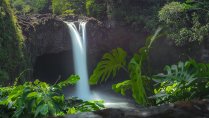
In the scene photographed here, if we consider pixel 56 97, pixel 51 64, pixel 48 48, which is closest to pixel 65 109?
pixel 56 97

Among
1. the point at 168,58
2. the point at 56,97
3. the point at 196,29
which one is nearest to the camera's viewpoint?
the point at 56,97

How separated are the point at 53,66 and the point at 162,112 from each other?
19238mm

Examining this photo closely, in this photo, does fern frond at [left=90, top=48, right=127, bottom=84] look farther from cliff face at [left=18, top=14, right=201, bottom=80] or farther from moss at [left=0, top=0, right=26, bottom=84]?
cliff face at [left=18, top=14, right=201, bottom=80]

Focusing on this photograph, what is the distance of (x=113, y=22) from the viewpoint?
19.0 m

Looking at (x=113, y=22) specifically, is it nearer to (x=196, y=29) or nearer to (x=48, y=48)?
(x=48, y=48)

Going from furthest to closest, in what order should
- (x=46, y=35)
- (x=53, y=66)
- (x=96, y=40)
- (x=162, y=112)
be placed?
(x=53, y=66) < (x=96, y=40) < (x=46, y=35) < (x=162, y=112)

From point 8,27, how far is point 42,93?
9.75m

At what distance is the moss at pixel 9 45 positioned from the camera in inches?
430

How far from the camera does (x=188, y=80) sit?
7.38 ft

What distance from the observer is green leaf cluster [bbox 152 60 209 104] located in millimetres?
2131

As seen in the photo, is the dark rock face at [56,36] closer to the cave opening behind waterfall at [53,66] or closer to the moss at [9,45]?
the cave opening behind waterfall at [53,66]

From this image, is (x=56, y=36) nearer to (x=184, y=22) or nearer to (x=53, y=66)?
(x=53, y=66)

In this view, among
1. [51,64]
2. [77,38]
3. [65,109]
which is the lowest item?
[51,64]

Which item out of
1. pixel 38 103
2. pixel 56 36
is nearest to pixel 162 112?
pixel 38 103
